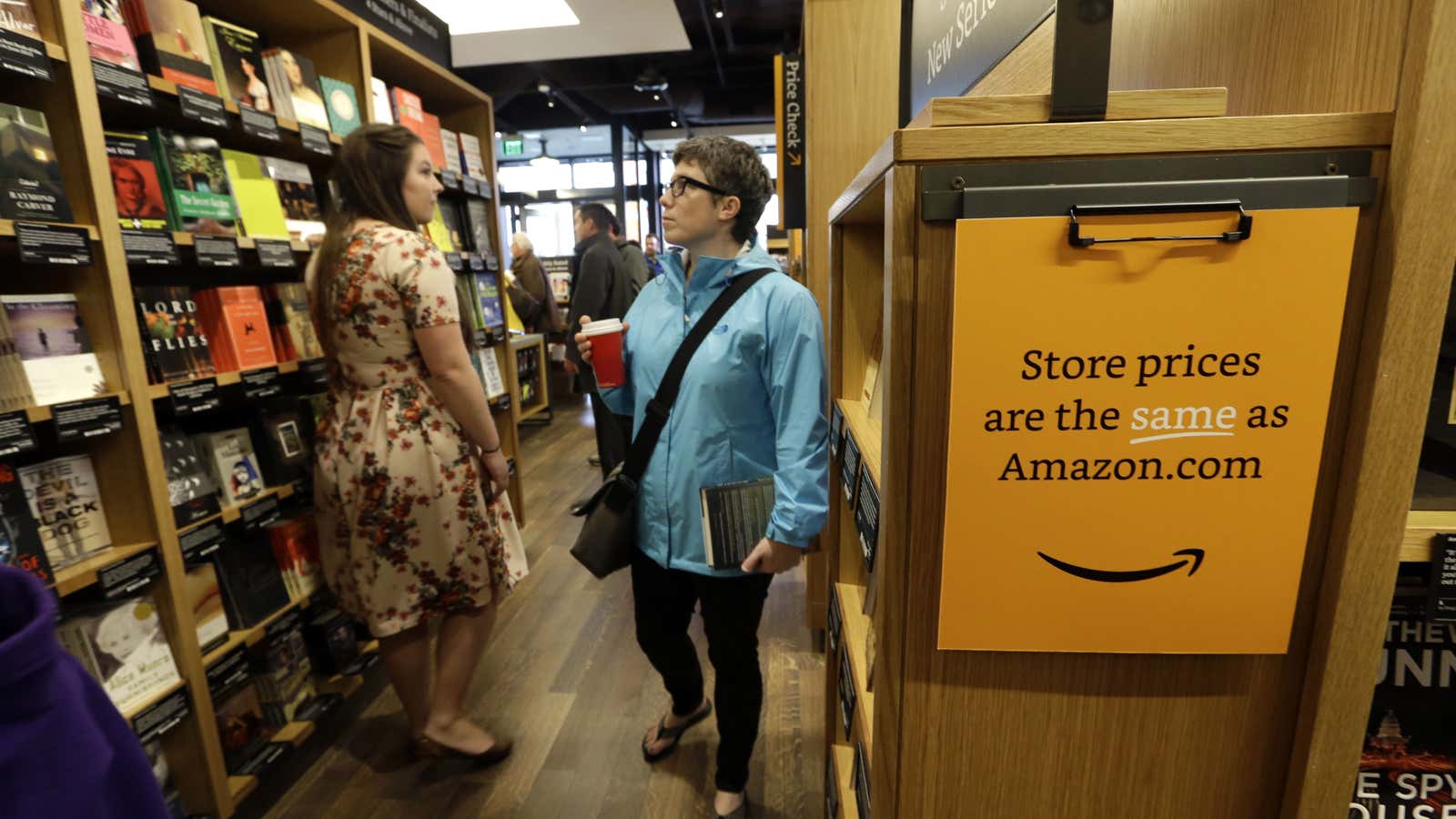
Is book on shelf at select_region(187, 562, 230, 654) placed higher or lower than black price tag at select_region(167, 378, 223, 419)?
lower

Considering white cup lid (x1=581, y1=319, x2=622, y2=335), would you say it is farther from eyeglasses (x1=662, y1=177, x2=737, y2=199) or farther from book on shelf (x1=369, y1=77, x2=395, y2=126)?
book on shelf (x1=369, y1=77, x2=395, y2=126)

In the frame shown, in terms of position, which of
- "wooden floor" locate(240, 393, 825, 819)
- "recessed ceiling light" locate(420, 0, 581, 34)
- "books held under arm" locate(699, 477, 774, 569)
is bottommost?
"wooden floor" locate(240, 393, 825, 819)

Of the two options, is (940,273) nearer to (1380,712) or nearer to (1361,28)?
(1361,28)

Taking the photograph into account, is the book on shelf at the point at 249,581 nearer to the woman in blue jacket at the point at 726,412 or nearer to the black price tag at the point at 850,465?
the woman in blue jacket at the point at 726,412

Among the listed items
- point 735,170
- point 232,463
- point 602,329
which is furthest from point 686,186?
point 232,463

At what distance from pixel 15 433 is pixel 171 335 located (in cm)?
49

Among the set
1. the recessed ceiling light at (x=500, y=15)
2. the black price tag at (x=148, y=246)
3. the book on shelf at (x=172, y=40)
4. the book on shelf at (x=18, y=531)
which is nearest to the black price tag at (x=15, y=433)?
the book on shelf at (x=18, y=531)

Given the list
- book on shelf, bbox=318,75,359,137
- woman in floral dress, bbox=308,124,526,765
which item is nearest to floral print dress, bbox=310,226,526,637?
woman in floral dress, bbox=308,124,526,765

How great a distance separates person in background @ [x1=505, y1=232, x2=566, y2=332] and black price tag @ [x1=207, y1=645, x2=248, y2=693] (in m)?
4.68

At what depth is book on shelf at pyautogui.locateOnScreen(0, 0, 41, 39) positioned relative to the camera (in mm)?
1325

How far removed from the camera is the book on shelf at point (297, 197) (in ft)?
7.07

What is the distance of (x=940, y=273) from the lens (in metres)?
0.60

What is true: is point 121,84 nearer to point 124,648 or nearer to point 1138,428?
point 124,648

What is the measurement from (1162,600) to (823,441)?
2.73ft
